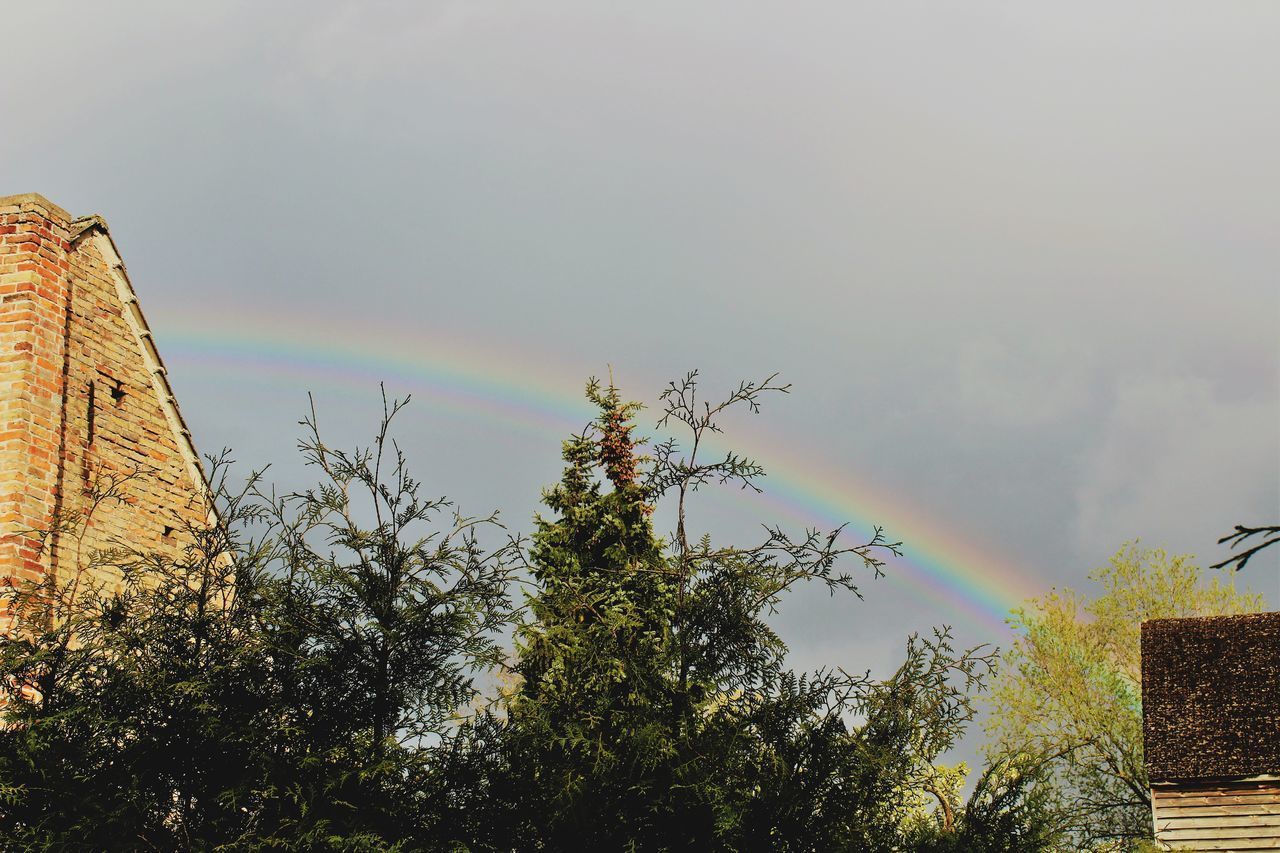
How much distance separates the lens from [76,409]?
38.5 ft

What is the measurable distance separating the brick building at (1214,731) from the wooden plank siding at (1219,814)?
0.05 ft

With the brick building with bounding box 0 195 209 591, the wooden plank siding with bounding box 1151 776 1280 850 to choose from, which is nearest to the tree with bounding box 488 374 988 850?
the brick building with bounding box 0 195 209 591

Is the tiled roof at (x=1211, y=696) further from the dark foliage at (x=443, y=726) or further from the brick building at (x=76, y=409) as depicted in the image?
the brick building at (x=76, y=409)

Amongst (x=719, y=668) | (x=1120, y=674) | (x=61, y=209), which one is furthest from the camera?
(x=1120, y=674)

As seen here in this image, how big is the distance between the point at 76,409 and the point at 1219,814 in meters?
18.3

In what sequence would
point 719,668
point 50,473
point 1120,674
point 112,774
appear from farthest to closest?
point 1120,674 → point 50,473 → point 719,668 → point 112,774

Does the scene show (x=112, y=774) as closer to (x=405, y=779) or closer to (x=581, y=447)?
(x=405, y=779)

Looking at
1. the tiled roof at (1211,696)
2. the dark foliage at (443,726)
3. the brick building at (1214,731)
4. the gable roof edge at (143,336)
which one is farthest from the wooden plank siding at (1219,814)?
the gable roof edge at (143,336)

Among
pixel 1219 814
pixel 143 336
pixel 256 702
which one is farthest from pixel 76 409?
pixel 1219 814

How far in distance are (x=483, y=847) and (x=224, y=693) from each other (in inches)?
86.3

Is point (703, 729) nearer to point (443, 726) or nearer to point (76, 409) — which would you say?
point (443, 726)

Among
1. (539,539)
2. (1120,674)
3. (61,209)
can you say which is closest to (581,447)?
(539,539)

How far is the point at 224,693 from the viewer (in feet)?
26.8

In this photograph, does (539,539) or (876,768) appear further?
(539,539)
